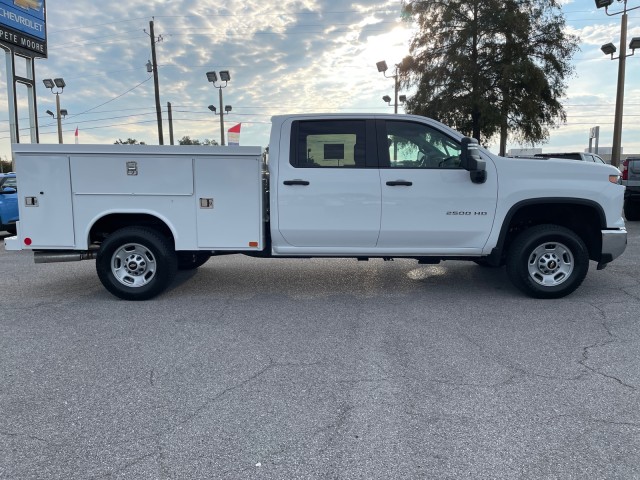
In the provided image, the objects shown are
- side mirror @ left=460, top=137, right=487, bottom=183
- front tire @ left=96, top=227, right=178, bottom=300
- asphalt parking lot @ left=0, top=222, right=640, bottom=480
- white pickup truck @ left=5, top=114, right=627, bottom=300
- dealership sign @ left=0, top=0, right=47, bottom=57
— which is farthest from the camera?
dealership sign @ left=0, top=0, right=47, bottom=57

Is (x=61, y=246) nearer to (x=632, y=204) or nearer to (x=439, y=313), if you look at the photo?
(x=439, y=313)

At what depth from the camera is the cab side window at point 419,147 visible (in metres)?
5.58

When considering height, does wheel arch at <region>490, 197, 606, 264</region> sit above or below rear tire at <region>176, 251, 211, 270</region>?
above

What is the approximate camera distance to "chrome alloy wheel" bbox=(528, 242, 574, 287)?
225 inches

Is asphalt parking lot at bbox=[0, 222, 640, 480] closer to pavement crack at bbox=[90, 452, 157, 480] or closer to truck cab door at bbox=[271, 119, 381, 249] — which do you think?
pavement crack at bbox=[90, 452, 157, 480]

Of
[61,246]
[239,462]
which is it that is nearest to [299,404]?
[239,462]

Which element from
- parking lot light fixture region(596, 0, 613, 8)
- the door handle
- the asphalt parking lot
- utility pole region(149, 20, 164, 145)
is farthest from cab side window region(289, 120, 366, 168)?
utility pole region(149, 20, 164, 145)

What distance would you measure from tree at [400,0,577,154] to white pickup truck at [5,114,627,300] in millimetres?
18487

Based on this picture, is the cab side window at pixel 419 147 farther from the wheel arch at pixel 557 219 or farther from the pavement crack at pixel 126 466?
the pavement crack at pixel 126 466

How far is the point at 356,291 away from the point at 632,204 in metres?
10.7

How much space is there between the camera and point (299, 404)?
3230 millimetres

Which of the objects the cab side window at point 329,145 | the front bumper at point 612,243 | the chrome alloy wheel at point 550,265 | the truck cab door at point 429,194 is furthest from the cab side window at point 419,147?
the front bumper at point 612,243

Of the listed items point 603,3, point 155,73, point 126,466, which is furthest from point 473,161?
point 155,73

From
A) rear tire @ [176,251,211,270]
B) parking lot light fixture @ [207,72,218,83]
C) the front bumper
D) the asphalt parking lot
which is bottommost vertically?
the asphalt parking lot
